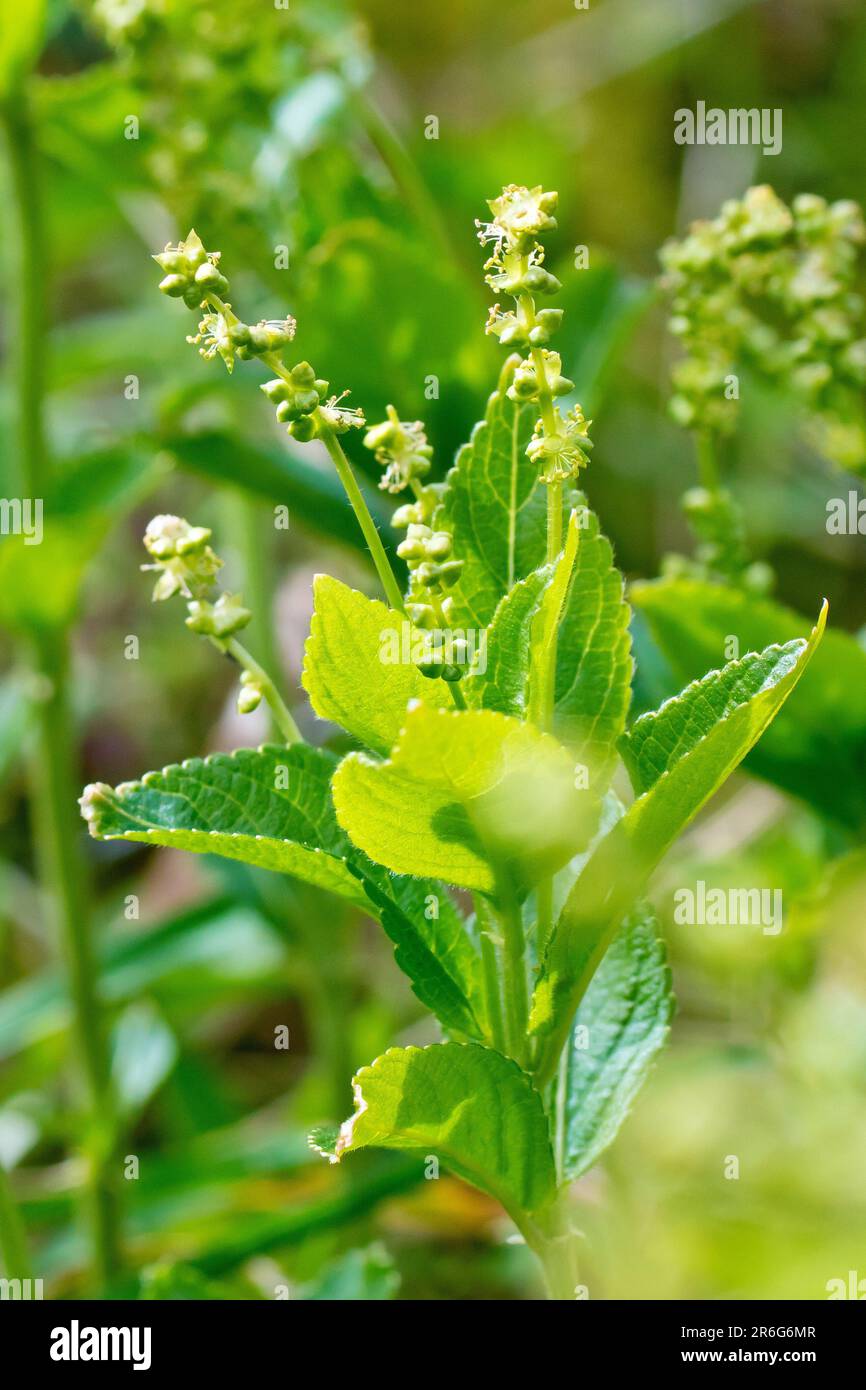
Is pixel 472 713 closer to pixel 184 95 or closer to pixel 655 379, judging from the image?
pixel 184 95

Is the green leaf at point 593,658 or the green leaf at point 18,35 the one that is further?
the green leaf at point 18,35

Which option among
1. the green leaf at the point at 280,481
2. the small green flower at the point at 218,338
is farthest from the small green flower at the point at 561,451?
the green leaf at the point at 280,481

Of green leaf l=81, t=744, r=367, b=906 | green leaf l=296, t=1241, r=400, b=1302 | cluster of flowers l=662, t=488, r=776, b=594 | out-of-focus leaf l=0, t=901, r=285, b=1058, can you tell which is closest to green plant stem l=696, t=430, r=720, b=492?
cluster of flowers l=662, t=488, r=776, b=594

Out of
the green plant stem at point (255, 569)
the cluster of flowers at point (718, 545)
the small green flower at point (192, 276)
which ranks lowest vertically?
the small green flower at point (192, 276)

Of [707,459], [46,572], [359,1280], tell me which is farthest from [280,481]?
[359,1280]

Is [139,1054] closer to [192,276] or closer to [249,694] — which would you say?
[249,694]

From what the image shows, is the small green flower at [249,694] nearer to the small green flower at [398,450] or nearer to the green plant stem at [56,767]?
the small green flower at [398,450]

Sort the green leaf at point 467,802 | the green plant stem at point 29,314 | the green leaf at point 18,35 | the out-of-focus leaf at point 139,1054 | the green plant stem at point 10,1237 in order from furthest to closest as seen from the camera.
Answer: the out-of-focus leaf at point 139,1054 → the green plant stem at point 29,314 → the green leaf at point 18,35 → the green plant stem at point 10,1237 → the green leaf at point 467,802
